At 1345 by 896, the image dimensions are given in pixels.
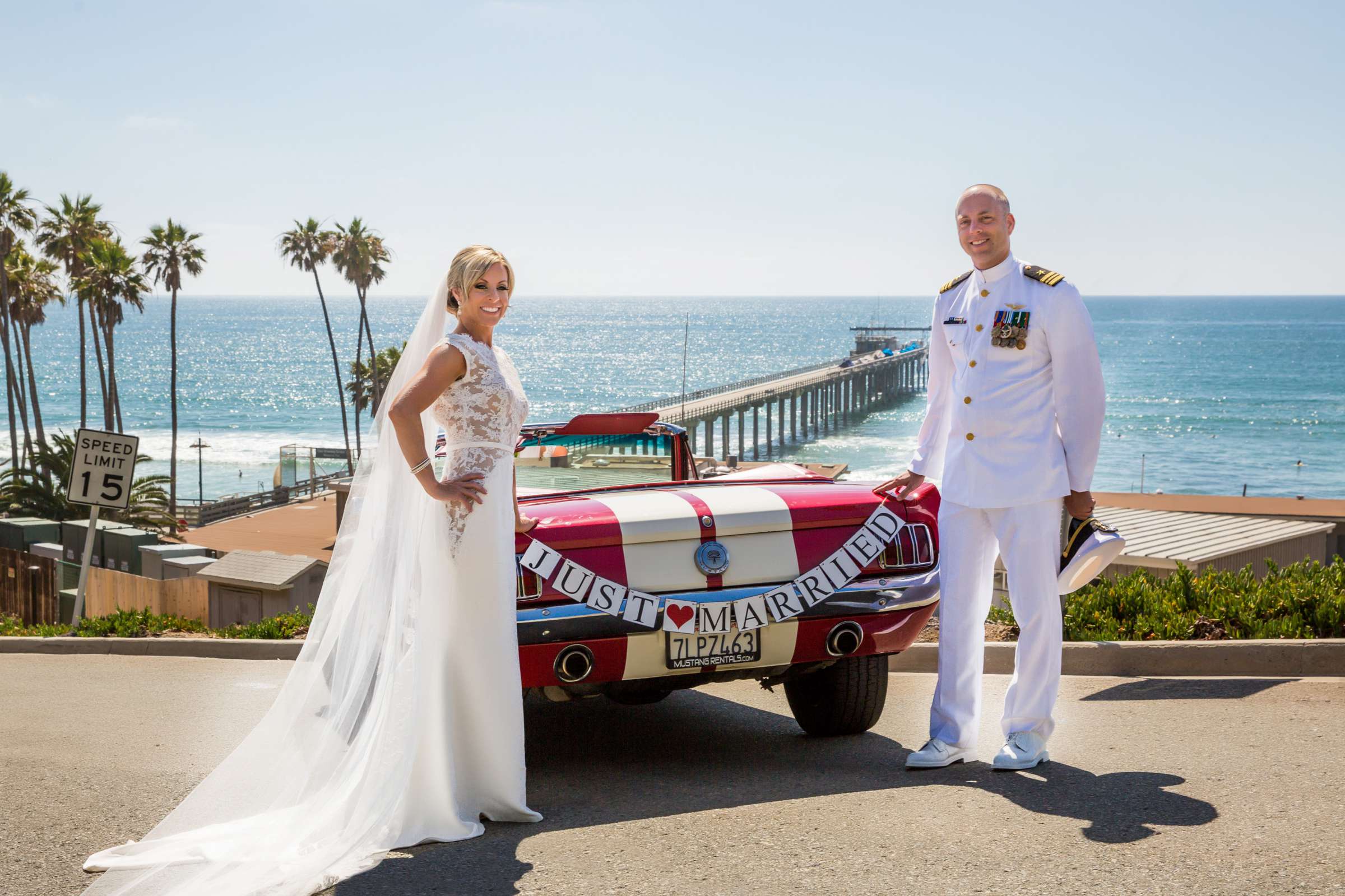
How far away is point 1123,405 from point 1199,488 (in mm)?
41981

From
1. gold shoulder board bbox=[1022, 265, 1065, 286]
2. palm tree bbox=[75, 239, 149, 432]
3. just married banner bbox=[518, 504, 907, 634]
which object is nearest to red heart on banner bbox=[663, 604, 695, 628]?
just married banner bbox=[518, 504, 907, 634]

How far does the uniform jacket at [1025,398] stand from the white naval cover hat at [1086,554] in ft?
0.58

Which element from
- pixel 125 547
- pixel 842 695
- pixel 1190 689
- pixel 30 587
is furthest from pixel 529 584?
pixel 125 547

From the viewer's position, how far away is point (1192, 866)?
10.7ft

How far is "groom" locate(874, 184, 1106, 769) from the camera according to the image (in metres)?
4.36

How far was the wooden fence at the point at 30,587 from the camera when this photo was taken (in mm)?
14500

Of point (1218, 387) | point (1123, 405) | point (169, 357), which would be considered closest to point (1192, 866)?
point (1123, 405)

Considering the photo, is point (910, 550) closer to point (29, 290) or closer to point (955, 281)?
point (955, 281)

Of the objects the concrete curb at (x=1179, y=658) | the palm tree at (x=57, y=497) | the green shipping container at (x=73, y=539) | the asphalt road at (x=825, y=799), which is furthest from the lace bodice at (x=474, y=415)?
the palm tree at (x=57, y=497)

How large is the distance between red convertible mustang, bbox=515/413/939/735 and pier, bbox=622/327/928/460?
5626 centimetres

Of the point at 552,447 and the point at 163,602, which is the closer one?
the point at 552,447

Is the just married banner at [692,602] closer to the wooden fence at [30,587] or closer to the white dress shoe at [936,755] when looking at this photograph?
the white dress shoe at [936,755]

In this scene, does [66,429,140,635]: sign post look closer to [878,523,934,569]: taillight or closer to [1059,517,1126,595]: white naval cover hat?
[878,523,934,569]: taillight

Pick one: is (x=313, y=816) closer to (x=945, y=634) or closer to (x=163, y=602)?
(x=945, y=634)
